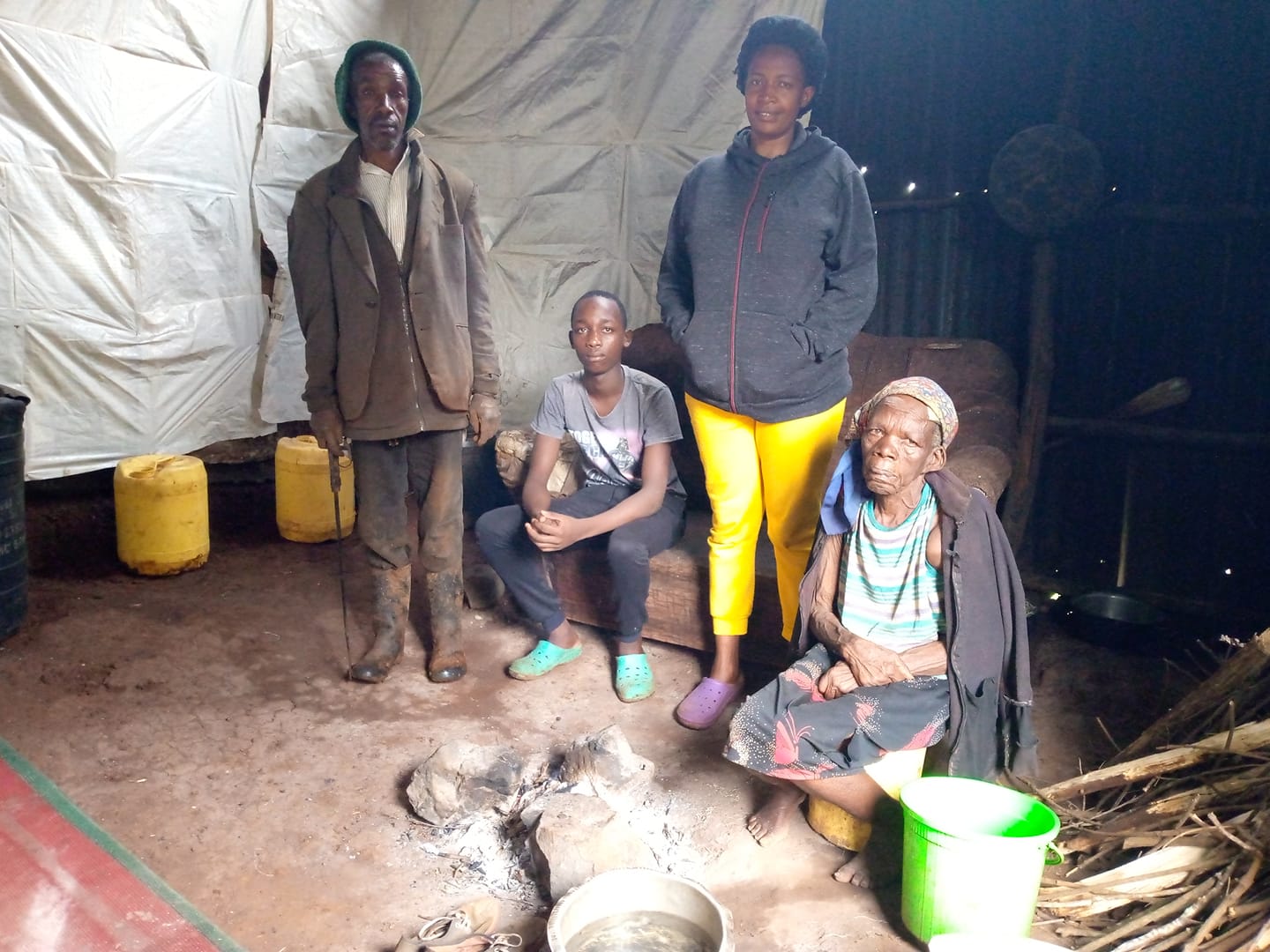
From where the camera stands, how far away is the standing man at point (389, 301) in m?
2.81

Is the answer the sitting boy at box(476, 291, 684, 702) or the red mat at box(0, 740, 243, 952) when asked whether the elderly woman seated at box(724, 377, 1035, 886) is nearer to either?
the sitting boy at box(476, 291, 684, 702)

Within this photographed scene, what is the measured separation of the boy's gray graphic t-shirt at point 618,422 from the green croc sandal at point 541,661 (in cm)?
64

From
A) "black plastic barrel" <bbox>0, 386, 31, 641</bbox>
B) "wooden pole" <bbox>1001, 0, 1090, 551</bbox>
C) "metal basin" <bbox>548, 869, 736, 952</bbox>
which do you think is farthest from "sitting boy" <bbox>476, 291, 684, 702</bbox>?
"black plastic barrel" <bbox>0, 386, 31, 641</bbox>

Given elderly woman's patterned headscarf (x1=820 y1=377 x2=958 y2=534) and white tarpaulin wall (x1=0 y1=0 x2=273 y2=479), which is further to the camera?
white tarpaulin wall (x1=0 y1=0 x2=273 y2=479)

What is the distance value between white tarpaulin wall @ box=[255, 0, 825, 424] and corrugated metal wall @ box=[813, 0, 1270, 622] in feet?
2.33

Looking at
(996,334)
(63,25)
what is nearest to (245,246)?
(63,25)

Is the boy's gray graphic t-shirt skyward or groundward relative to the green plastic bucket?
skyward

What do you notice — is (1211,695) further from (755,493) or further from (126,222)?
(126,222)

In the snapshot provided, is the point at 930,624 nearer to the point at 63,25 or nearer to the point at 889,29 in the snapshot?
the point at 889,29

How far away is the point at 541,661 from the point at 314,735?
78 centimetres

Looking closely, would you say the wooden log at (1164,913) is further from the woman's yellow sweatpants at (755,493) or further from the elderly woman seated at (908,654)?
the woman's yellow sweatpants at (755,493)

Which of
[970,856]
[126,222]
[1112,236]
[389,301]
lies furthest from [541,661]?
[1112,236]

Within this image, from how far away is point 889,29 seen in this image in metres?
4.09

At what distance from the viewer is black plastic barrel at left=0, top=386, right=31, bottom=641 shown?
125 inches
